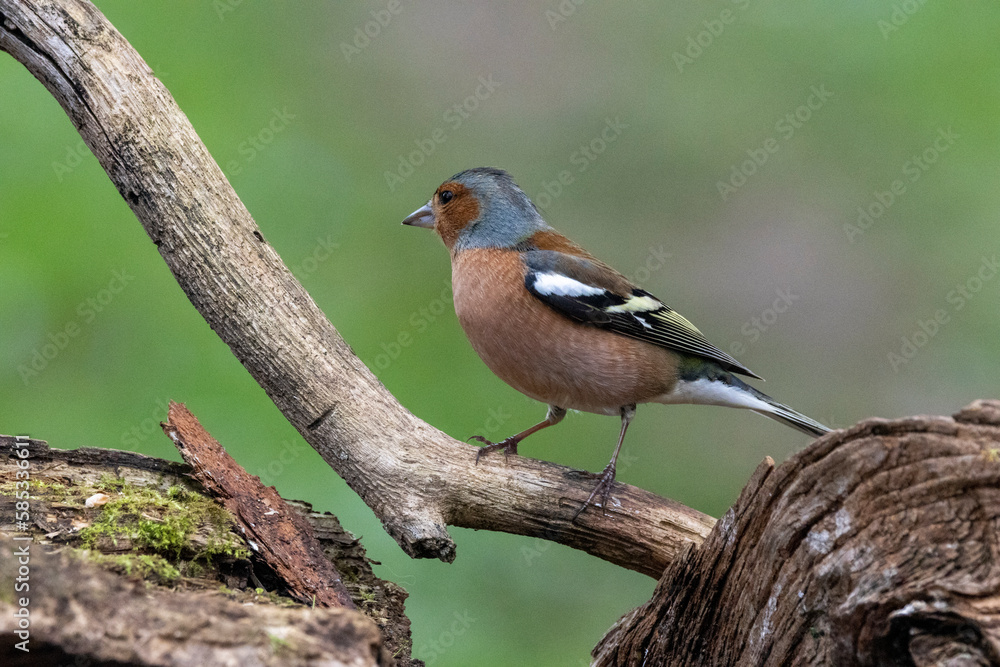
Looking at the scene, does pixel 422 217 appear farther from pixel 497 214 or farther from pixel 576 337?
pixel 576 337

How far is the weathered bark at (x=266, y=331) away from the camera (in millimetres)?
4016

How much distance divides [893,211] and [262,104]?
21.0ft

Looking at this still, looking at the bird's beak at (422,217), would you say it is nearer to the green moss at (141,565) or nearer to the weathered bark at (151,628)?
the green moss at (141,565)

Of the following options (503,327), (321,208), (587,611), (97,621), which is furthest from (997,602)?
(321,208)

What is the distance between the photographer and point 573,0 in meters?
10.2

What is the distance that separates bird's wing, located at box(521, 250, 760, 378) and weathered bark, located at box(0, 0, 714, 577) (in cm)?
114

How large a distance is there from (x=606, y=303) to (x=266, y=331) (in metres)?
2.02

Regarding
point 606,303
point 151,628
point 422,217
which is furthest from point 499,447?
point 151,628

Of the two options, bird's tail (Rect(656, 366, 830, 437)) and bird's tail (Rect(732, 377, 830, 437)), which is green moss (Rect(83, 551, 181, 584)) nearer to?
bird's tail (Rect(656, 366, 830, 437))

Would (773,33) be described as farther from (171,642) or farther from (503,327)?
(171,642)

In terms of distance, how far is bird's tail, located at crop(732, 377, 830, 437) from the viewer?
188 inches

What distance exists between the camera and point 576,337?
190 inches

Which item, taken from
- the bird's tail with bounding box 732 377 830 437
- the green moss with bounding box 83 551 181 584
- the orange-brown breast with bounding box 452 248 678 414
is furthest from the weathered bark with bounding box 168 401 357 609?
the bird's tail with bounding box 732 377 830 437

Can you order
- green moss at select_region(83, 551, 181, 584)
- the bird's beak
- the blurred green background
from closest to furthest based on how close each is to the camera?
1. green moss at select_region(83, 551, 181, 584)
2. the bird's beak
3. the blurred green background
